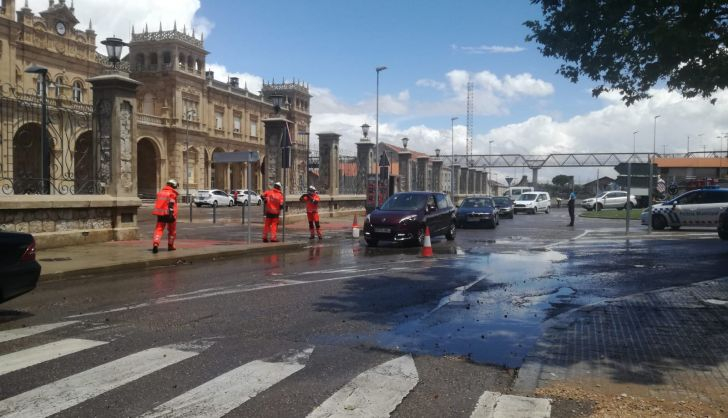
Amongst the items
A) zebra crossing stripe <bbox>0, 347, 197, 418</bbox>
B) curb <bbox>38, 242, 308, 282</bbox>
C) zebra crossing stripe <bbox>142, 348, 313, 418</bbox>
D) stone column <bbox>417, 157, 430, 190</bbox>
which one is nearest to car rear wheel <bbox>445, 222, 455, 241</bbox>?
curb <bbox>38, 242, 308, 282</bbox>

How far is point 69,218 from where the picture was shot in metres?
14.1

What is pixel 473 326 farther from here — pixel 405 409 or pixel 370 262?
pixel 370 262

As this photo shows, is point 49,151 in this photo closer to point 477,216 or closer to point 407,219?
point 407,219

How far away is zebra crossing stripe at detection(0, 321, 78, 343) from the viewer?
20.1ft

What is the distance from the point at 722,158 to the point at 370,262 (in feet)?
268

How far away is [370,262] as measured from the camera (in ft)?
43.0

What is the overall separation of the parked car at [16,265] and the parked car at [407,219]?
10.3m

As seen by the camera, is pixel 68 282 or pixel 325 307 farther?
pixel 68 282

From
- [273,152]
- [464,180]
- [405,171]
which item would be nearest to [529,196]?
[405,171]

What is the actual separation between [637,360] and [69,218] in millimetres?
12872

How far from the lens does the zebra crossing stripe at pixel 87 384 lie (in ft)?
13.6

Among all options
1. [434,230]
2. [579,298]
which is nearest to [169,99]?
[434,230]

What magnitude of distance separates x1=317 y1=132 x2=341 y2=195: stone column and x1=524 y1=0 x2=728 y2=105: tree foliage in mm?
19805

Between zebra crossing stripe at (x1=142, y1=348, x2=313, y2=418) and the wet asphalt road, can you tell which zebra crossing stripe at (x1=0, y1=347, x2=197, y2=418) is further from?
zebra crossing stripe at (x1=142, y1=348, x2=313, y2=418)
